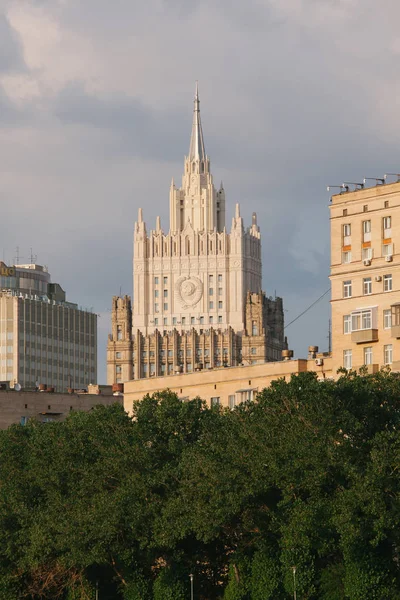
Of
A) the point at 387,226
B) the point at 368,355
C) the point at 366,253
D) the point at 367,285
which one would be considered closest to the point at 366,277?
the point at 367,285

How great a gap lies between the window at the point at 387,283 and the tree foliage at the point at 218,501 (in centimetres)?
1161

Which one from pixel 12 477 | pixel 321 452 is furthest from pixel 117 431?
pixel 321 452

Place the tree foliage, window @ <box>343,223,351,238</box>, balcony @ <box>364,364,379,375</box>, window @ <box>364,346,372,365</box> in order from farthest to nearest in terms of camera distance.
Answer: window @ <box>343,223,351,238</box>
window @ <box>364,346,372,365</box>
balcony @ <box>364,364,379,375</box>
the tree foliage

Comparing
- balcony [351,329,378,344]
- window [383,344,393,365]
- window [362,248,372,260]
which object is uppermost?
window [362,248,372,260]

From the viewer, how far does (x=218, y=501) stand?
442ft

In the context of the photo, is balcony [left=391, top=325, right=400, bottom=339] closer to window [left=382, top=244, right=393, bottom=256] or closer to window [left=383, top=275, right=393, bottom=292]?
window [left=383, top=275, right=393, bottom=292]

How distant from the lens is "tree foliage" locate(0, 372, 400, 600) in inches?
5153

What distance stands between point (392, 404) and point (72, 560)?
2509 centimetres


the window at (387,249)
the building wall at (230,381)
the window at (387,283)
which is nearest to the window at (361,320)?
the window at (387,283)

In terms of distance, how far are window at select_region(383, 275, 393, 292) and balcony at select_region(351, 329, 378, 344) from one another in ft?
11.2

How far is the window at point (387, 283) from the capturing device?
504 ft

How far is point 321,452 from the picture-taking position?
132125 mm

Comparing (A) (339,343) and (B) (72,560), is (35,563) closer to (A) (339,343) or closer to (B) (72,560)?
(B) (72,560)

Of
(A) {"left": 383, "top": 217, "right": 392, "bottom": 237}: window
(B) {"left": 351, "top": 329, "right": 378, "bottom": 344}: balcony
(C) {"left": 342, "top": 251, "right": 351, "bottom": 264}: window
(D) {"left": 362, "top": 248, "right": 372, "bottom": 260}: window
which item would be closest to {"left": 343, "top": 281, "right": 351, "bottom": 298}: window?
(C) {"left": 342, "top": 251, "right": 351, "bottom": 264}: window
